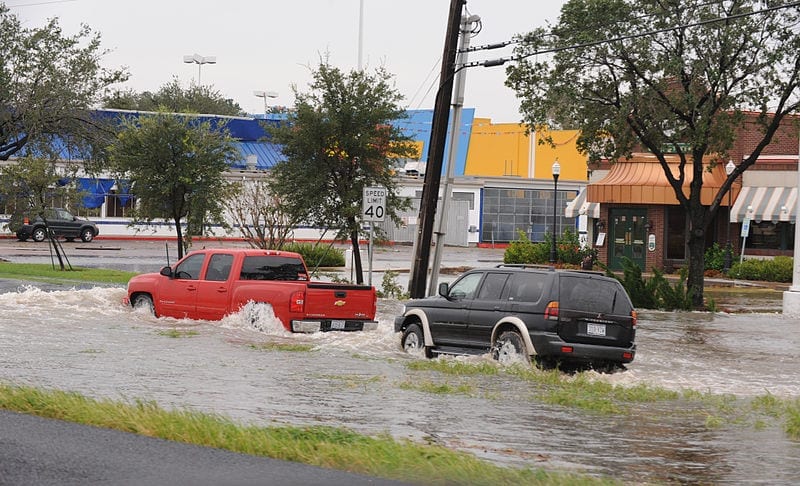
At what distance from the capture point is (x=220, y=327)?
2130 centimetres

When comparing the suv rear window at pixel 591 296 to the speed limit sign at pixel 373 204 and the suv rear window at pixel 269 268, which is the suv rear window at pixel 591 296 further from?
the speed limit sign at pixel 373 204

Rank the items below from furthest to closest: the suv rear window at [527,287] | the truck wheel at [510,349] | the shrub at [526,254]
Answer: the shrub at [526,254], the suv rear window at [527,287], the truck wheel at [510,349]

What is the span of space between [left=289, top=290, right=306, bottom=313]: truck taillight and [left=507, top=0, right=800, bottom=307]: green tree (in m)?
11.4

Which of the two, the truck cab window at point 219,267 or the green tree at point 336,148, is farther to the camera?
the green tree at point 336,148

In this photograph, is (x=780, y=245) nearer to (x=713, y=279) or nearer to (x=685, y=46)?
(x=713, y=279)

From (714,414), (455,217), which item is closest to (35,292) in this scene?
(714,414)

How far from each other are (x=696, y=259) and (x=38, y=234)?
40.9 meters

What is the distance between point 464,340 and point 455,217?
194ft

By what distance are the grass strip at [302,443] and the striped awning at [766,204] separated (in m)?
39.3

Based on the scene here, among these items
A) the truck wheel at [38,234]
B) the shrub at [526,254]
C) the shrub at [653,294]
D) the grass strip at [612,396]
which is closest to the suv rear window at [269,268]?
the grass strip at [612,396]

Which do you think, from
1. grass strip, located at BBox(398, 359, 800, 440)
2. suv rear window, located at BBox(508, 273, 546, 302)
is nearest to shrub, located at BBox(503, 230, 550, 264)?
suv rear window, located at BBox(508, 273, 546, 302)

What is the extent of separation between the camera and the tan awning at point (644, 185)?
47875mm

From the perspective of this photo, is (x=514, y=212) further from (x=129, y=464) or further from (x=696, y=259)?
(x=129, y=464)

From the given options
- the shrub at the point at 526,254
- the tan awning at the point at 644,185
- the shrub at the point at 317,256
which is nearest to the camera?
the shrub at the point at 317,256
